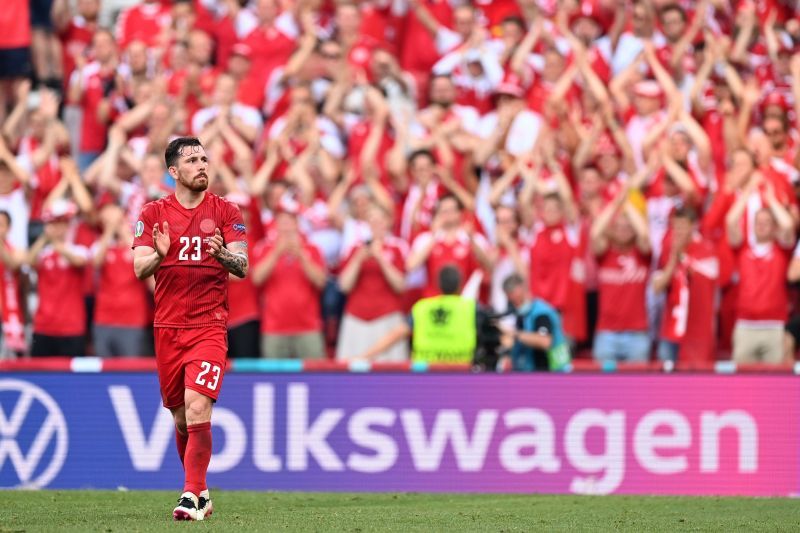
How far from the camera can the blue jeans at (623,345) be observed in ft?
47.5

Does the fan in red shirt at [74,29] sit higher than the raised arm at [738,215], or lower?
higher

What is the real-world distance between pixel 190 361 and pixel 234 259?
0.70 meters

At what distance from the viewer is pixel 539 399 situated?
12.6 m

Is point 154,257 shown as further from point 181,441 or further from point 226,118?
point 226,118

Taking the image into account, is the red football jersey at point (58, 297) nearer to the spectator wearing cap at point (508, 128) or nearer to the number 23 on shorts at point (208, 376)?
the spectator wearing cap at point (508, 128)

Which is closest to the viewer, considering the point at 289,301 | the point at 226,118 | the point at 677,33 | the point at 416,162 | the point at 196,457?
the point at 196,457

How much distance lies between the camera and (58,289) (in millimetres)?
14789

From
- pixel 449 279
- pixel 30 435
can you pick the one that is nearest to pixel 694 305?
pixel 449 279

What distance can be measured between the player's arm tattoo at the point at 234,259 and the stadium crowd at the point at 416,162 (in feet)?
16.3

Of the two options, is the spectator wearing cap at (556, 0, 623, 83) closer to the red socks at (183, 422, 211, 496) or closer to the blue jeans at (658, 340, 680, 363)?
the blue jeans at (658, 340, 680, 363)

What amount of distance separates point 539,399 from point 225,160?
5155 millimetres

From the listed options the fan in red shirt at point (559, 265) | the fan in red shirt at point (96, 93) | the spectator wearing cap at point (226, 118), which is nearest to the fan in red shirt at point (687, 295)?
the fan in red shirt at point (559, 265)

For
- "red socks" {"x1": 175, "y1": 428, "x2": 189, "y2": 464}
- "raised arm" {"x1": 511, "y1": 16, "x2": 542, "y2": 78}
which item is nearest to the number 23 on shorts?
"red socks" {"x1": 175, "y1": 428, "x2": 189, "y2": 464}

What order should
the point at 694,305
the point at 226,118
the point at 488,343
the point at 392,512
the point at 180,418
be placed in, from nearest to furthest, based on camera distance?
the point at 180,418 → the point at 392,512 → the point at 488,343 → the point at 694,305 → the point at 226,118
